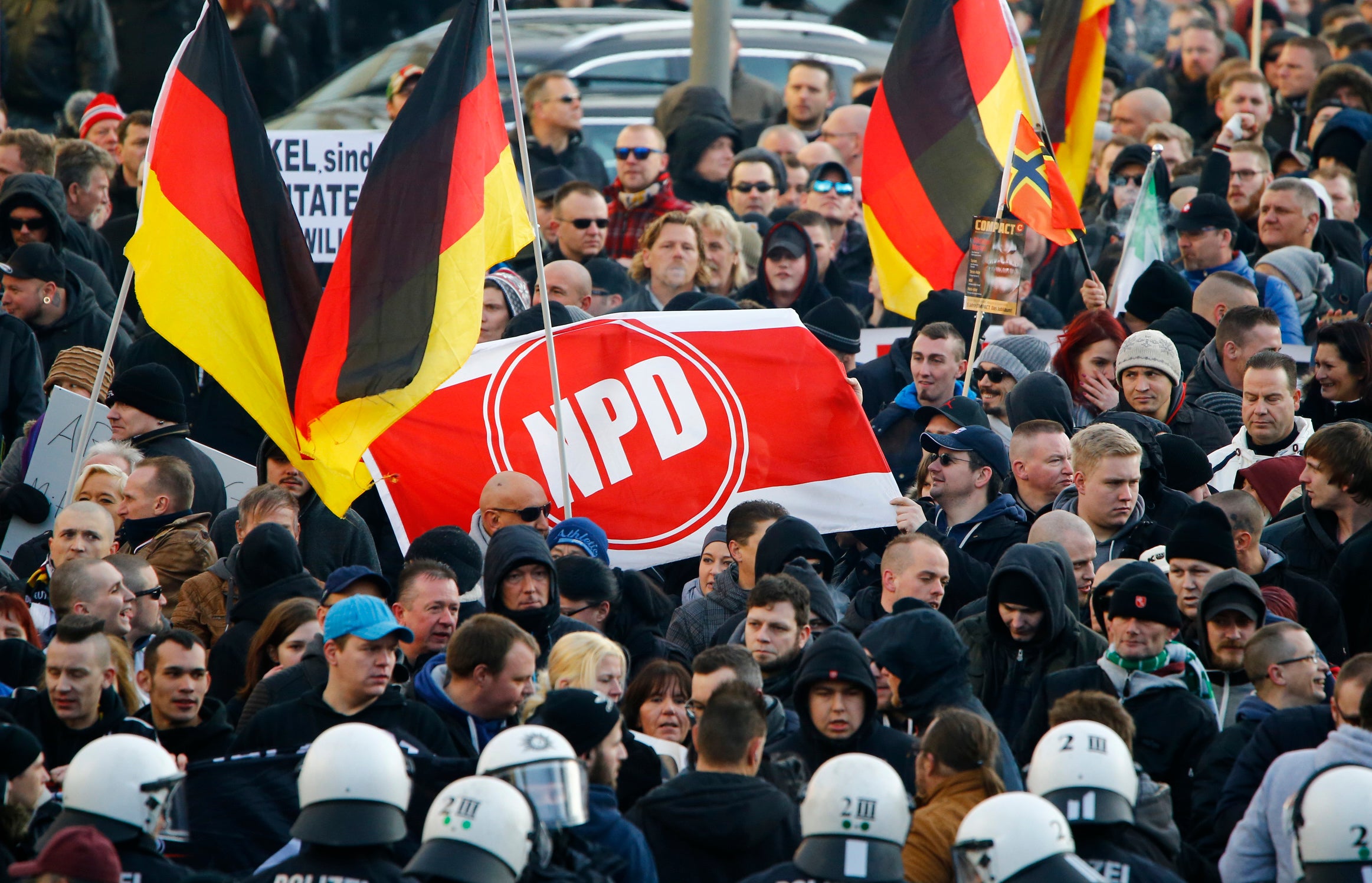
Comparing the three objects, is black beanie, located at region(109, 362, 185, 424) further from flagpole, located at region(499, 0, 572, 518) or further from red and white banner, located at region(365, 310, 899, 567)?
flagpole, located at region(499, 0, 572, 518)

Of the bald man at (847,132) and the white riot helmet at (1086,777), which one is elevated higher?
the white riot helmet at (1086,777)

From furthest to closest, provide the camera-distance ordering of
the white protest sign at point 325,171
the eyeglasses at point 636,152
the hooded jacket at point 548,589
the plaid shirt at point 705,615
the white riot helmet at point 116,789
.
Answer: the eyeglasses at point 636,152 < the white protest sign at point 325,171 < the plaid shirt at point 705,615 < the hooded jacket at point 548,589 < the white riot helmet at point 116,789

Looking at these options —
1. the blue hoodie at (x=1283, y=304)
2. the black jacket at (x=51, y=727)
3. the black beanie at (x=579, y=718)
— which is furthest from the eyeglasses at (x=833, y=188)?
the black beanie at (x=579, y=718)

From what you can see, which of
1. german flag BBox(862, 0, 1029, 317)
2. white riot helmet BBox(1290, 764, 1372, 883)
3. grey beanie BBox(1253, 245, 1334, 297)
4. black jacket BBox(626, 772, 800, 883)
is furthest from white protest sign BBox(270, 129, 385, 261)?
white riot helmet BBox(1290, 764, 1372, 883)

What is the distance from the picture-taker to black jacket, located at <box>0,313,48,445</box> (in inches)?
398

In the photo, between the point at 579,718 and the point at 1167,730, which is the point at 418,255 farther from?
the point at 1167,730

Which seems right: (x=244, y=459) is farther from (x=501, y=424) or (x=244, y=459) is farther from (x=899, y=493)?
(x=899, y=493)

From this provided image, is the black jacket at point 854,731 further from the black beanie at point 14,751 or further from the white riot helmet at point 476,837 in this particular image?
the black beanie at point 14,751

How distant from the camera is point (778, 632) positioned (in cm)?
704

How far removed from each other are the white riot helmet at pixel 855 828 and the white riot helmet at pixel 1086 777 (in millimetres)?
445

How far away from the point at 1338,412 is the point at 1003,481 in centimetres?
175

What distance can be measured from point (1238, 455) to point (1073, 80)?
2988 mm

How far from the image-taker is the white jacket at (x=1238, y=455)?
9.04 meters

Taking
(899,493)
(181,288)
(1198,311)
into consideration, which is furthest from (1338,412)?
(181,288)
